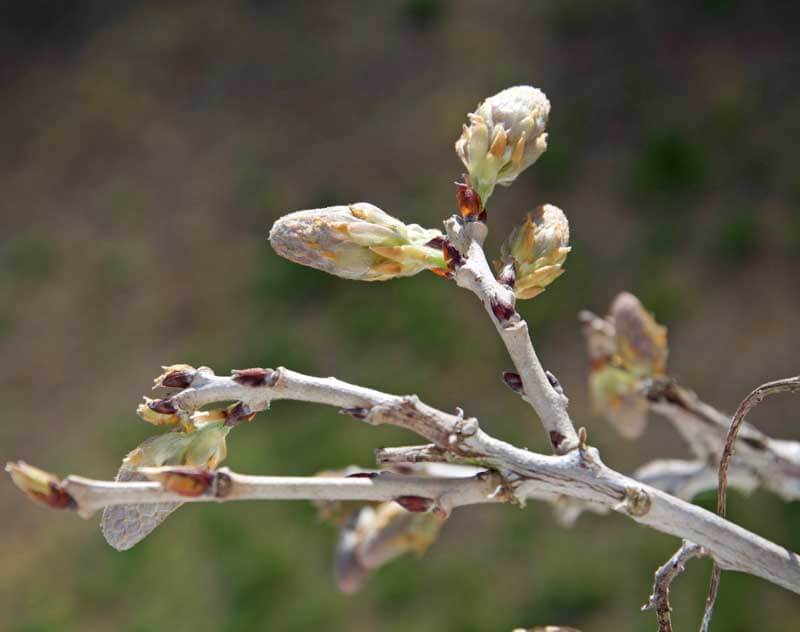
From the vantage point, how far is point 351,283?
3.60 metres

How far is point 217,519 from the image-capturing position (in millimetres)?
3156

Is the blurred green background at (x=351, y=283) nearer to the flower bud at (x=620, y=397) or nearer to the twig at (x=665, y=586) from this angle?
the flower bud at (x=620, y=397)

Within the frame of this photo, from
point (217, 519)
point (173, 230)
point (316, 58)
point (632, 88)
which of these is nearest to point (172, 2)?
point (316, 58)

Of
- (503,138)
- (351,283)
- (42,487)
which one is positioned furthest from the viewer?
(351,283)

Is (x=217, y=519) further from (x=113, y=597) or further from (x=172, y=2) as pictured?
(x=172, y=2)

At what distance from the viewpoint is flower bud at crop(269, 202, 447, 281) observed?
0.73 metres

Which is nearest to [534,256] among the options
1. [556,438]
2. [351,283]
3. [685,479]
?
[556,438]

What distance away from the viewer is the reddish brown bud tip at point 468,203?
742mm

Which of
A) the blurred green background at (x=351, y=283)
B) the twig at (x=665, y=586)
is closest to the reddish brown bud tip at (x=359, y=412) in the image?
the twig at (x=665, y=586)

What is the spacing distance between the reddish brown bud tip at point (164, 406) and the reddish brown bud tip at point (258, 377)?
0.07 m

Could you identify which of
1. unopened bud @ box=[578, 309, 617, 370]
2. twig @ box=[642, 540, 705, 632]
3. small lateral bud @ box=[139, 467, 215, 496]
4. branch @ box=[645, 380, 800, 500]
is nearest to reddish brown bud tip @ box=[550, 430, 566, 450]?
twig @ box=[642, 540, 705, 632]

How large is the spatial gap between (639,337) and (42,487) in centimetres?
77

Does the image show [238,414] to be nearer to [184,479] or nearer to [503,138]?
[184,479]

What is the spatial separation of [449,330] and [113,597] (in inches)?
54.5
